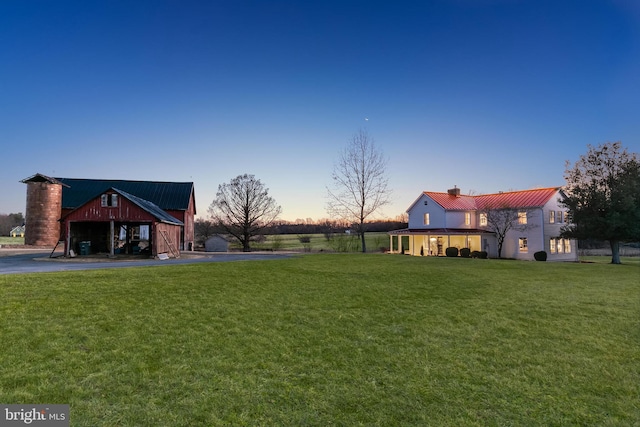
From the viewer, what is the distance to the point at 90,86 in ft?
67.7

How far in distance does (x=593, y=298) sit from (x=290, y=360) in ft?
37.8

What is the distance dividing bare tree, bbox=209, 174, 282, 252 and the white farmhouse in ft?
60.0

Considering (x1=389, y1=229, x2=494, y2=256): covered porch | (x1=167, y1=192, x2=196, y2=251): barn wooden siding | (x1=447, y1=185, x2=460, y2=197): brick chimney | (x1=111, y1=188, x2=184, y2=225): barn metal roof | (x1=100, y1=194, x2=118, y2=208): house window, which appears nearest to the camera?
(x1=100, y1=194, x2=118, y2=208): house window

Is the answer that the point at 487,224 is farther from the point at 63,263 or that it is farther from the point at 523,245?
the point at 63,263

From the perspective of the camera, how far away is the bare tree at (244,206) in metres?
47.2

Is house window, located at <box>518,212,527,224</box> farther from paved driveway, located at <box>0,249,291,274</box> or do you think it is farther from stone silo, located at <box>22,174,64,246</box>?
stone silo, located at <box>22,174,64,246</box>

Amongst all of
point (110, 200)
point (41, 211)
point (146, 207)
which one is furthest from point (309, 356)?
point (41, 211)

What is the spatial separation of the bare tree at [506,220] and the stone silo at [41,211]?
158 feet

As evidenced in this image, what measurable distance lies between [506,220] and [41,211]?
50481 mm

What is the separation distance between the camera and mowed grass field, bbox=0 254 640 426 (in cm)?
407

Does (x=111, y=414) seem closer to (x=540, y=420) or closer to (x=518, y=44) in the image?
(x=540, y=420)

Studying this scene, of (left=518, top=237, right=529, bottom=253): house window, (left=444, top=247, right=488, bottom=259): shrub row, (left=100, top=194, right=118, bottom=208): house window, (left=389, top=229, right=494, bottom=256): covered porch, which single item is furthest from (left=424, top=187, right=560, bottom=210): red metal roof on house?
(left=100, top=194, right=118, bottom=208): house window

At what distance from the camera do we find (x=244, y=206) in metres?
47.2

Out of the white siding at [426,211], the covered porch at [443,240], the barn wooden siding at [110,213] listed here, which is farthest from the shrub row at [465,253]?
the barn wooden siding at [110,213]
